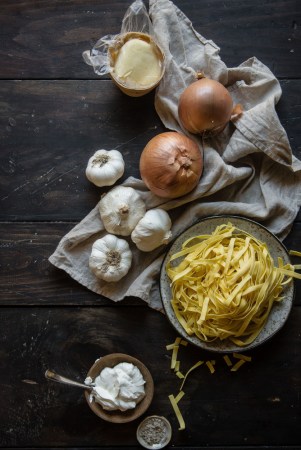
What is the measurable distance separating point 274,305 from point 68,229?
66cm

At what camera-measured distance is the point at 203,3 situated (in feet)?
6.78

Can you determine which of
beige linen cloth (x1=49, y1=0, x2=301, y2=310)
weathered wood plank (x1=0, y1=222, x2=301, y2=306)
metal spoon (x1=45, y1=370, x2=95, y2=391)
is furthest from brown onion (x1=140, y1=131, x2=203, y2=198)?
metal spoon (x1=45, y1=370, x2=95, y2=391)

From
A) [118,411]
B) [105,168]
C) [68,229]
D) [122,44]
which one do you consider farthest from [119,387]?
[122,44]

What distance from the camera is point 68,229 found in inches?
80.4

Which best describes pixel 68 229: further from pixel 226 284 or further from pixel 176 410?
pixel 176 410

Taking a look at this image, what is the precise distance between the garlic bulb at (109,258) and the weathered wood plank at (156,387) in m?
0.14

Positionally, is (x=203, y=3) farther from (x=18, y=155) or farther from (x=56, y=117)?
(x=18, y=155)

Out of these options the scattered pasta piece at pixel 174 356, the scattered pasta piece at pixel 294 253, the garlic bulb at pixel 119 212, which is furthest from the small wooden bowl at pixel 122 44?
the scattered pasta piece at pixel 174 356

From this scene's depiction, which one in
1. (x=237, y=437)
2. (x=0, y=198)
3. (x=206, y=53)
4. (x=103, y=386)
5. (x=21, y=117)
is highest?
(x=206, y=53)

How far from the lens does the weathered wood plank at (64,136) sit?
2047 millimetres

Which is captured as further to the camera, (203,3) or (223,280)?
(203,3)

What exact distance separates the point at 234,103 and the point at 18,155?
0.68 metres

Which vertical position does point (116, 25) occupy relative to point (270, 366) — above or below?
above

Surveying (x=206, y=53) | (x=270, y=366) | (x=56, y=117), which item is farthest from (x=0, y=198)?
(x=270, y=366)
